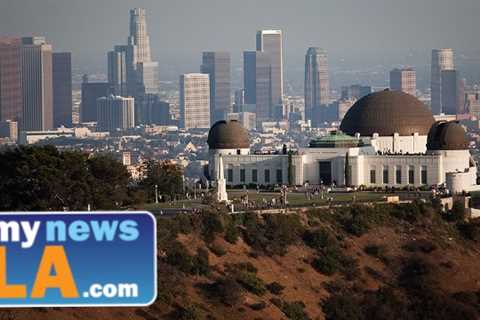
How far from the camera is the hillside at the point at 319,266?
44.9 meters

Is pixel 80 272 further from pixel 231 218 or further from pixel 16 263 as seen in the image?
pixel 231 218

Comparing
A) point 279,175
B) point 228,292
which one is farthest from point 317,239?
point 279,175

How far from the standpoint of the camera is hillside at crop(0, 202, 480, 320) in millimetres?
44938

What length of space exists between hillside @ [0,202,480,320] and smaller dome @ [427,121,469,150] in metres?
14.4

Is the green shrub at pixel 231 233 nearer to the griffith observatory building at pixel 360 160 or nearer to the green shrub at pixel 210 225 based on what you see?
the green shrub at pixel 210 225

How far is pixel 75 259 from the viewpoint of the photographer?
27.1ft

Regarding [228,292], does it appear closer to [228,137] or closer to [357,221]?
[357,221]

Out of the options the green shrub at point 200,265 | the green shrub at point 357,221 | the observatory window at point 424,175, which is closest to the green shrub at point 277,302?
the green shrub at point 200,265

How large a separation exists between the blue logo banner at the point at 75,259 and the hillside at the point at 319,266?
94.2 feet

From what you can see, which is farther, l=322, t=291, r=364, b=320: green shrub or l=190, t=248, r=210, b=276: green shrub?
l=322, t=291, r=364, b=320: green shrub

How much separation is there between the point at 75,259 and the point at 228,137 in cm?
7626

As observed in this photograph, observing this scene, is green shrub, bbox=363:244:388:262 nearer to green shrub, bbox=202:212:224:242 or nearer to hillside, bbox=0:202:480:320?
hillside, bbox=0:202:480:320

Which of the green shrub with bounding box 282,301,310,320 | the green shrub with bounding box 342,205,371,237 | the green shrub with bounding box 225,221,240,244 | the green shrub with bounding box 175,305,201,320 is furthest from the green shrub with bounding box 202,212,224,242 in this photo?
the green shrub with bounding box 175,305,201,320

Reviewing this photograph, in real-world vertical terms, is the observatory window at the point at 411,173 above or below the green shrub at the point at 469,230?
above
